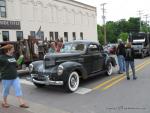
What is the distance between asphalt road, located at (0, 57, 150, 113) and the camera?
7.32 metres

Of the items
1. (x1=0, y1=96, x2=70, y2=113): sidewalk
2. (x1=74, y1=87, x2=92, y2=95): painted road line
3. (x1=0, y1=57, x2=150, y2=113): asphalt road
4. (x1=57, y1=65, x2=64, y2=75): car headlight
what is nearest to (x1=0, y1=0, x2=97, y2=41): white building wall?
(x1=0, y1=57, x2=150, y2=113): asphalt road

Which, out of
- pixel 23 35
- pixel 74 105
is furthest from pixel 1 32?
pixel 74 105

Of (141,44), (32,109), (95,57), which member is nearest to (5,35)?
(141,44)

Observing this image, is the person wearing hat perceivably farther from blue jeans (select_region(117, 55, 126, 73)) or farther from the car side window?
the car side window

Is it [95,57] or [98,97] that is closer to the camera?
[98,97]

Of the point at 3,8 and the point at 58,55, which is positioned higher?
the point at 3,8

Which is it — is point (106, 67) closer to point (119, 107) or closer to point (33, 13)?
point (119, 107)

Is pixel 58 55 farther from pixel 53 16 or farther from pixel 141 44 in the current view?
pixel 53 16

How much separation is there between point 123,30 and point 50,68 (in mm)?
119459

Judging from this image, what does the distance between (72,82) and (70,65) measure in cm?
60

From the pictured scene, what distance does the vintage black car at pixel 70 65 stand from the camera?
930cm

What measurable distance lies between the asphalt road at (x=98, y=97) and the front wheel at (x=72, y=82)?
21 cm

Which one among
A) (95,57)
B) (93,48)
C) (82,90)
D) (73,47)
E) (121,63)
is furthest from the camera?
(121,63)

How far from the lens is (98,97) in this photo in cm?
862
